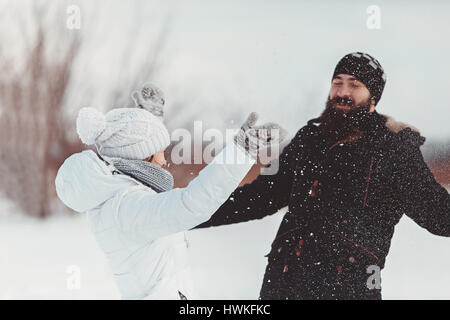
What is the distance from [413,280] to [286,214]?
72 cm

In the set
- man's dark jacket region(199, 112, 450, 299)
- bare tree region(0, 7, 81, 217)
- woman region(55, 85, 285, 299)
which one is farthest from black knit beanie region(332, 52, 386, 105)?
bare tree region(0, 7, 81, 217)

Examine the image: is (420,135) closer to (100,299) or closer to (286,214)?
(286,214)

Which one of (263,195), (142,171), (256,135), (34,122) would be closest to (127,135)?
(142,171)

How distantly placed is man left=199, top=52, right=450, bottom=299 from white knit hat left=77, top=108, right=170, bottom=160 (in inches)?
30.0

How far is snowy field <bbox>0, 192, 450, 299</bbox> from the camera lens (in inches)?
99.7

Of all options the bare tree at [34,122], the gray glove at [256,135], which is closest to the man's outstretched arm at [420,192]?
the gray glove at [256,135]

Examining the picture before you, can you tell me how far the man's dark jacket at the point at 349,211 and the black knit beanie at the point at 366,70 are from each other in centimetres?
11

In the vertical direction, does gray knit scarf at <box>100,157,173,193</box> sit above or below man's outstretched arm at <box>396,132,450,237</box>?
above

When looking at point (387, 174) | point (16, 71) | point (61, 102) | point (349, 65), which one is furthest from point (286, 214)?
point (16, 71)

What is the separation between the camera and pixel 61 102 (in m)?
2.81

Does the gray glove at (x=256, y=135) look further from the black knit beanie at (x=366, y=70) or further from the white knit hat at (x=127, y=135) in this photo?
the black knit beanie at (x=366, y=70)

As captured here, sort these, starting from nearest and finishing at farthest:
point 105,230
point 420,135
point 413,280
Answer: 1. point 105,230
2. point 420,135
3. point 413,280

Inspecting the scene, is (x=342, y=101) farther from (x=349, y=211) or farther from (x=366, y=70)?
(x=349, y=211)

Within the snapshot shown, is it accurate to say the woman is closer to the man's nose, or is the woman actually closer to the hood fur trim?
the man's nose
